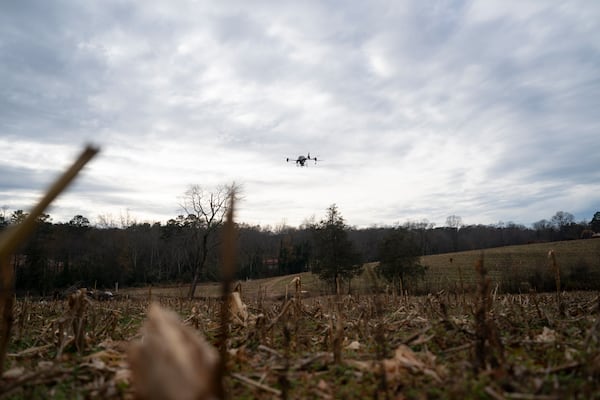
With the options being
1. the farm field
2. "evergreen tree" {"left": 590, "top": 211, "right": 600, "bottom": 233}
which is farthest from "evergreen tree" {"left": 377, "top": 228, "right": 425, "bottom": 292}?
"evergreen tree" {"left": 590, "top": 211, "right": 600, "bottom": 233}

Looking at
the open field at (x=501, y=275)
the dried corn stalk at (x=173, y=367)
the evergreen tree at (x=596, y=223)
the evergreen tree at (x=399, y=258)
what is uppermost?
the evergreen tree at (x=596, y=223)

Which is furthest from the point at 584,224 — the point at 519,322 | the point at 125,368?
the point at 125,368

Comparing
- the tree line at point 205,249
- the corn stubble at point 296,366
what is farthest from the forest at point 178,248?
the corn stubble at point 296,366

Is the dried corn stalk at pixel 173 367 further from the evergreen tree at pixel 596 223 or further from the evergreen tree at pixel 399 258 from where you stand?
the evergreen tree at pixel 596 223

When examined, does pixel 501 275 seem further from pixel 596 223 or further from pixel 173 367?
pixel 596 223

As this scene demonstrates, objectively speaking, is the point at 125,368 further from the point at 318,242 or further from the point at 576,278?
the point at 576,278

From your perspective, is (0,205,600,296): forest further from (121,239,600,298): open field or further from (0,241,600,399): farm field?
(0,241,600,399): farm field

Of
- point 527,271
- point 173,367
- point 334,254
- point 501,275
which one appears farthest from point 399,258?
point 173,367
